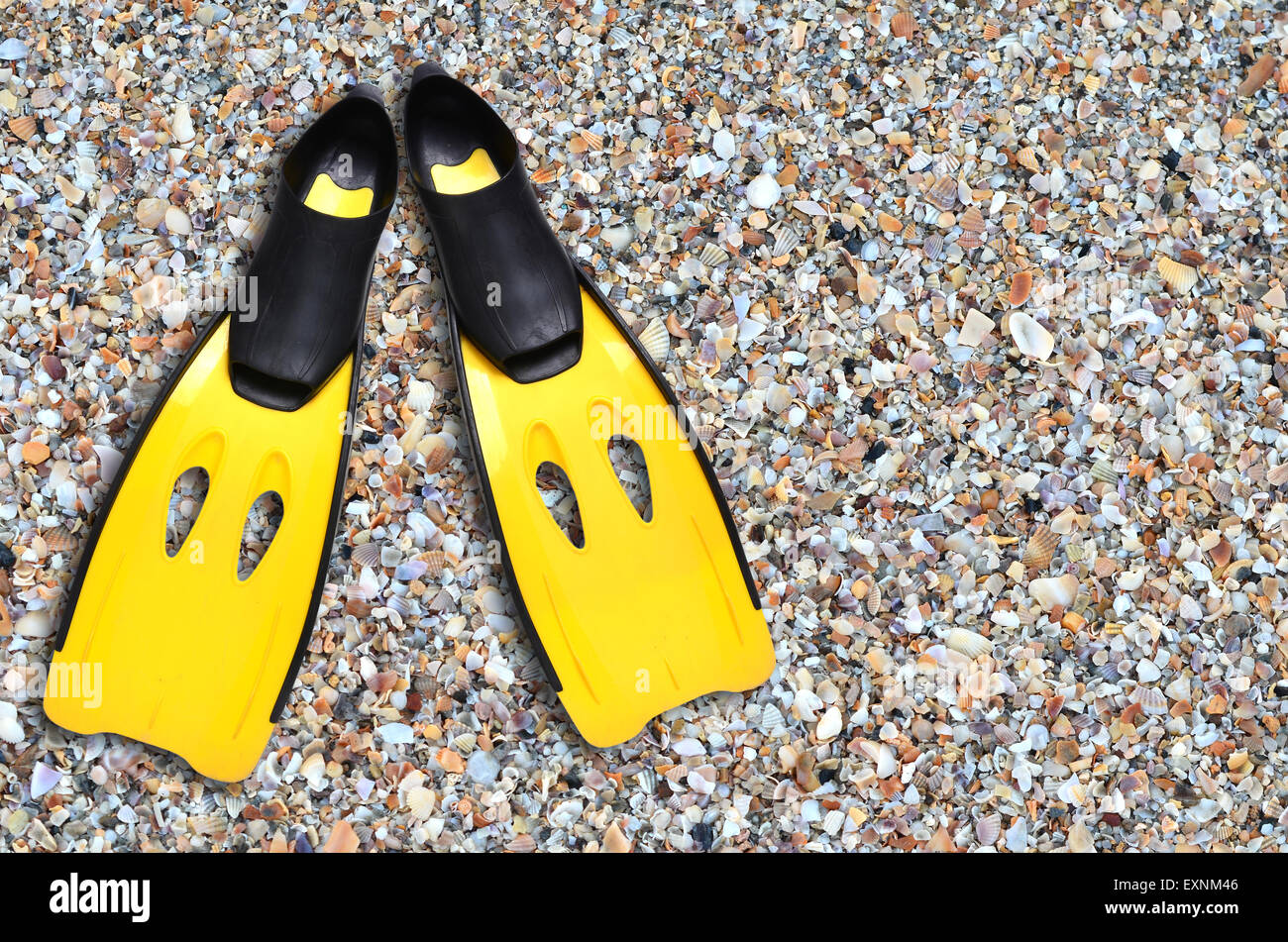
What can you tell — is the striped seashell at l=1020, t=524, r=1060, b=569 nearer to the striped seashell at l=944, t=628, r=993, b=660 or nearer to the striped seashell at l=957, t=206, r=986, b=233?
the striped seashell at l=944, t=628, r=993, b=660

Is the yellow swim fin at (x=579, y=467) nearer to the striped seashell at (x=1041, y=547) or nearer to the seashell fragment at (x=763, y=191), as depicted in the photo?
the seashell fragment at (x=763, y=191)

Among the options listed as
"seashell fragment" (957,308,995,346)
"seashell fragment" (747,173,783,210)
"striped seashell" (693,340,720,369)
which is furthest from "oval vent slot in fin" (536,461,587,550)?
"seashell fragment" (957,308,995,346)

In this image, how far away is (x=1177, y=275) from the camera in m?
1.35

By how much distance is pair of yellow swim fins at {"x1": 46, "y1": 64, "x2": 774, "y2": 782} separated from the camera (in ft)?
3.77

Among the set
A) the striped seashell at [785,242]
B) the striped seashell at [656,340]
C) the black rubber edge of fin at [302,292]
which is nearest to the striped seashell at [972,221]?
the striped seashell at [785,242]

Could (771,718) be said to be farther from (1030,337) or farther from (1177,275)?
(1177,275)

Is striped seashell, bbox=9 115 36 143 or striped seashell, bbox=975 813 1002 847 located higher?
striped seashell, bbox=9 115 36 143

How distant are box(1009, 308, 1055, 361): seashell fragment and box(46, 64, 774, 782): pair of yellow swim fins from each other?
1.70 ft

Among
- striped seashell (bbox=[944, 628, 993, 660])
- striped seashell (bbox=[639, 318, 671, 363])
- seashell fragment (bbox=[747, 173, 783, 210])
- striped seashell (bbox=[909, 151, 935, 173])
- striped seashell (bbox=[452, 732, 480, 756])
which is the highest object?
striped seashell (bbox=[909, 151, 935, 173])

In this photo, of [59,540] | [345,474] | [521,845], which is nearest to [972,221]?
[345,474]

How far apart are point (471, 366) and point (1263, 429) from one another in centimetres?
118

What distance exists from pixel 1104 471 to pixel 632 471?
0.70 meters

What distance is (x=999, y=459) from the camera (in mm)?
1296

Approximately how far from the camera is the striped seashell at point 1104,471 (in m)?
1.31
